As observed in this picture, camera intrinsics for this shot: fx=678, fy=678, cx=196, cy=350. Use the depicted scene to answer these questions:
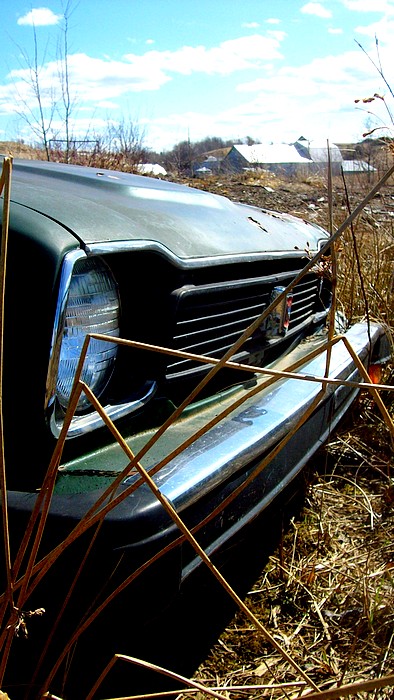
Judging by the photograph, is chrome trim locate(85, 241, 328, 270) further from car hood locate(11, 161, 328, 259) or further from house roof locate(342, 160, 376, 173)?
house roof locate(342, 160, 376, 173)

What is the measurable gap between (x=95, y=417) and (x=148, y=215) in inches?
23.4

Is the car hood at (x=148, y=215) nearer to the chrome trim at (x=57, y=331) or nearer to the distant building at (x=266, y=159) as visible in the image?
the chrome trim at (x=57, y=331)

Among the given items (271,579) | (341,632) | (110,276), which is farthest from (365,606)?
(110,276)

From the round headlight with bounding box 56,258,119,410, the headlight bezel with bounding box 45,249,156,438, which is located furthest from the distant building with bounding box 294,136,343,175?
the headlight bezel with bounding box 45,249,156,438

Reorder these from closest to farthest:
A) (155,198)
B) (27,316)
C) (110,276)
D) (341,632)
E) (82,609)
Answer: (82,609)
(27,316)
(110,276)
(341,632)
(155,198)

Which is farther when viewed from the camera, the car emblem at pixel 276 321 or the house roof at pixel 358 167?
the house roof at pixel 358 167

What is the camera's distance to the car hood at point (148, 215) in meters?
1.43

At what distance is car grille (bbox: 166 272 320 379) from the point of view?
166 centimetres

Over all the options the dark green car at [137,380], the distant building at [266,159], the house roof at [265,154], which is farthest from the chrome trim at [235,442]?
the house roof at [265,154]

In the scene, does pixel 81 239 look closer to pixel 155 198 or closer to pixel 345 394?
pixel 155 198

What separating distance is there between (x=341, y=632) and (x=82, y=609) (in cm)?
91

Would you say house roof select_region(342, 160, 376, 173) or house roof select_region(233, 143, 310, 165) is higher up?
house roof select_region(233, 143, 310, 165)

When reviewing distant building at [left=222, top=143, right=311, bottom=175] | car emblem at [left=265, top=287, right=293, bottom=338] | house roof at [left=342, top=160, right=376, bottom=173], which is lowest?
car emblem at [left=265, top=287, right=293, bottom=338]

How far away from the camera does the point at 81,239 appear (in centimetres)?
133
